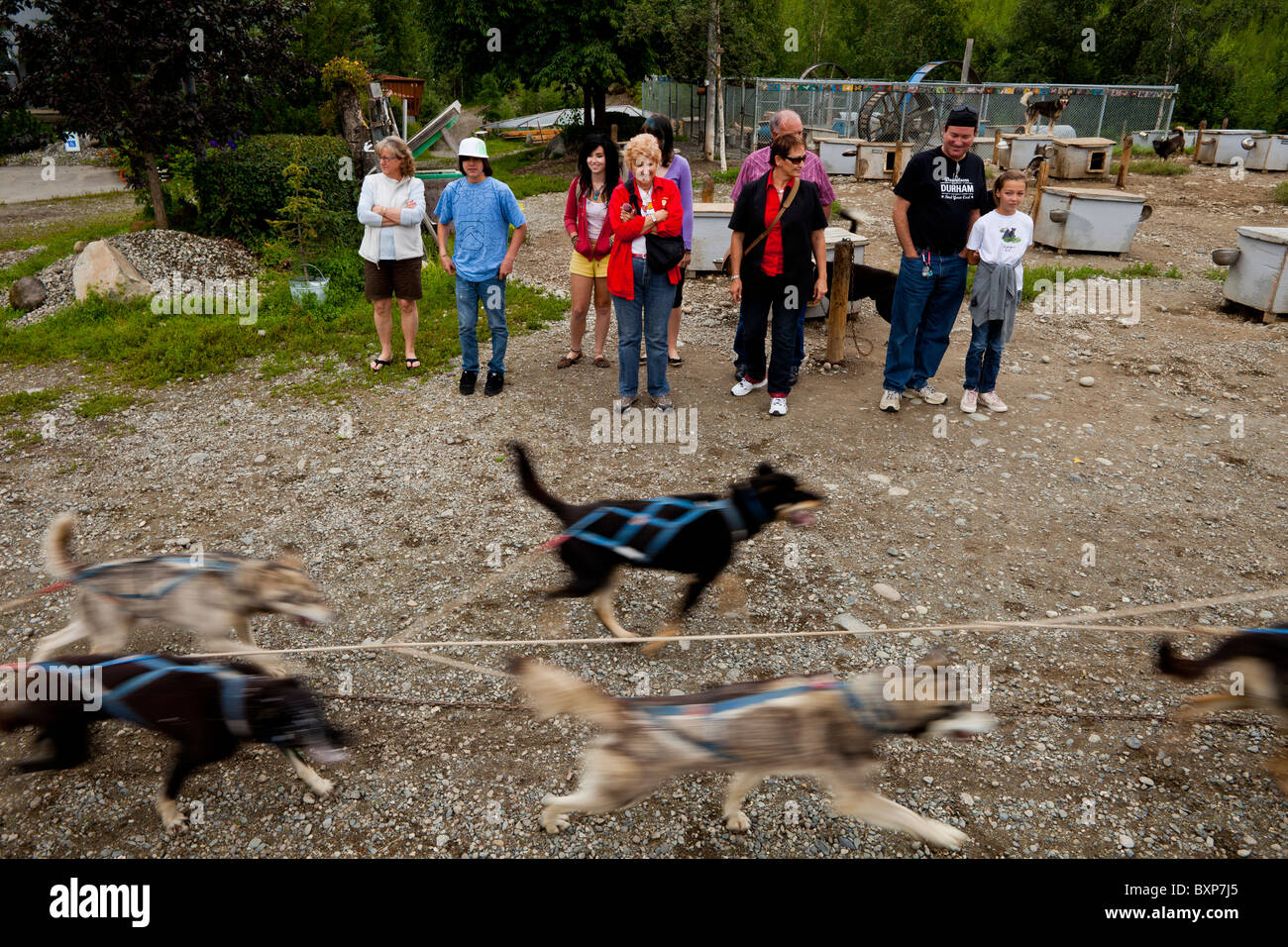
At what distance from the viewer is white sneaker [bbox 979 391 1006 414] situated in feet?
20.7

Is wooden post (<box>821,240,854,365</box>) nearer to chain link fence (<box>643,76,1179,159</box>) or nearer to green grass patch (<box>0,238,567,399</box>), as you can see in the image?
green grass patch (<box>0,238,567,399</box>)

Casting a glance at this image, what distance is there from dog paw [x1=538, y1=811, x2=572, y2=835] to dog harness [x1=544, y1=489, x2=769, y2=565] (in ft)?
3.60

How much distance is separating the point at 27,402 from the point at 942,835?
7536 millimetres

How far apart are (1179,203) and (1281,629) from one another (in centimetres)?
1547

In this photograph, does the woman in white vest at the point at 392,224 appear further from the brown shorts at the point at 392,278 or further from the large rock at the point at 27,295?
the large rock at the point at 27,295

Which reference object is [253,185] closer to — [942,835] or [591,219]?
[591,219]

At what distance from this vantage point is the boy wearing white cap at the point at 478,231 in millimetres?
6156

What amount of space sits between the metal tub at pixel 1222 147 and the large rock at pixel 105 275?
2329 centimetres

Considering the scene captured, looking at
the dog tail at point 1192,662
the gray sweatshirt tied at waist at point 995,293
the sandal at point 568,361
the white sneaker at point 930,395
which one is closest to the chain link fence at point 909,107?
the sandal at point 568,361

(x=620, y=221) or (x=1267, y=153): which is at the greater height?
(x=1267, y=153)

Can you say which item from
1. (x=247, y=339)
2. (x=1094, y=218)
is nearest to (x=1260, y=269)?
(x=1094, y=218)

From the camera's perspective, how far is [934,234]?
574 centimetres

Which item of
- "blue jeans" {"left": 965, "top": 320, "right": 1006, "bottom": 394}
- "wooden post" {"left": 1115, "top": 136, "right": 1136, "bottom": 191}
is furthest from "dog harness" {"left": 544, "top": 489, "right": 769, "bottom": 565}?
"wooden post" {"left": 1115, "top": 136, "right": 1136, "bottom": 191}
